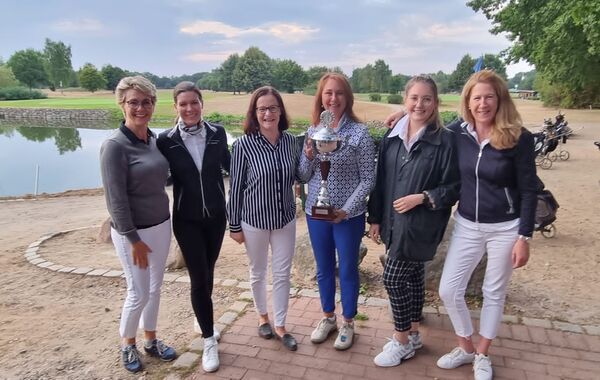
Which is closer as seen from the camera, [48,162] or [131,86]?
[131,86]

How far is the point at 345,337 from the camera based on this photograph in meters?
3.29

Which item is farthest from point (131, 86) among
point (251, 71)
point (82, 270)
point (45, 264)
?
point (251, 71)

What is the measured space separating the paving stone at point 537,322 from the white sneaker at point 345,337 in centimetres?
155

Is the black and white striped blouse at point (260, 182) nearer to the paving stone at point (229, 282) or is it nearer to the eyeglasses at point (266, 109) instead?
the eyeglasses at point (266, 109)

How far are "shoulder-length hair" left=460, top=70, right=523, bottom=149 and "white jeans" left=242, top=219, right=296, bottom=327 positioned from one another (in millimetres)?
1484

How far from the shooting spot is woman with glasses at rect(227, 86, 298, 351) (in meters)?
2.99

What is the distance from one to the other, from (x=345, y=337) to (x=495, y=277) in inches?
47.0

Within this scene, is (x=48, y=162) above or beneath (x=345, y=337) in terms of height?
beneath

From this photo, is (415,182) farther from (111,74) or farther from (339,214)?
(111,74)

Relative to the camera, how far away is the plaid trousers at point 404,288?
296 cm

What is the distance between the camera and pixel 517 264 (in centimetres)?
259

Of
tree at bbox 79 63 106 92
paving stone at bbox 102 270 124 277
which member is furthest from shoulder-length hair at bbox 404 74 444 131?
tree at bbox 79 63 106 92

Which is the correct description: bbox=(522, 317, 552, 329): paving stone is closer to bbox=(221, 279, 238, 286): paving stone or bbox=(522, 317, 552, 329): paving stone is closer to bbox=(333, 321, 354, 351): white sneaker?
bbox=(333, 321, 354, 351): white sneaker

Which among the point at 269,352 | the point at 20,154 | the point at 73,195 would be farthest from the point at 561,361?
the point at 20,154
